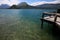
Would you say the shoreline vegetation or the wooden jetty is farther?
the shoreline vegetation

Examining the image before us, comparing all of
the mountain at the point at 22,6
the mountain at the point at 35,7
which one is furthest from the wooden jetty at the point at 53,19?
the mountain at the point at 22,6

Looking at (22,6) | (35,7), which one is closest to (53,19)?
(35,7)

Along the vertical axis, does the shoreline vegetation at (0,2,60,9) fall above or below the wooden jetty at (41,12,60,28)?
above

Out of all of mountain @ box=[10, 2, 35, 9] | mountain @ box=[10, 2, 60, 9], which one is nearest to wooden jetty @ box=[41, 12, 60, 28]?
mountain @ box=[10, 2, 60, 9]

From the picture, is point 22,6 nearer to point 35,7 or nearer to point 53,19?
point 35,7

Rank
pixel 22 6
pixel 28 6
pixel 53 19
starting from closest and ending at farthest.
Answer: pixel 53 19 < pixel 28 6 < pixel 22 6

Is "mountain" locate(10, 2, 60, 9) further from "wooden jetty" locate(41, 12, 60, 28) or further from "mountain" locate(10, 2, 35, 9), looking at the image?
"wooden jetty" locate(41, 12, 60, 28)

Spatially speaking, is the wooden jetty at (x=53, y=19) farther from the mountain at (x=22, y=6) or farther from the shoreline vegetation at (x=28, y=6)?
the mountain at (x=22, y=6)

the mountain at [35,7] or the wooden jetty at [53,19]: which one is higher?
the mountain at [35,7]

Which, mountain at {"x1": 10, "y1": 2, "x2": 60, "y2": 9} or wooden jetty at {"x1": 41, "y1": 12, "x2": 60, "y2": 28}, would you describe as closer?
wooden jetty at {"x1": 41, "y1": 12, "x2": 60, "y2": 28}

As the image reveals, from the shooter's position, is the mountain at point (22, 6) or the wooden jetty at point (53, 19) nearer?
the wooden jetty at point (53, 19)

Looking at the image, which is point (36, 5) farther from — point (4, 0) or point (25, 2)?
point (4, 0)

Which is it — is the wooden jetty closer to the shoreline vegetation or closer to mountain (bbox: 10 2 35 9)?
the shoreline vegetation

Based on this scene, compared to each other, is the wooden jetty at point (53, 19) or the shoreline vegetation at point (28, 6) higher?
the shoreline vegetation at point (28, 6)
